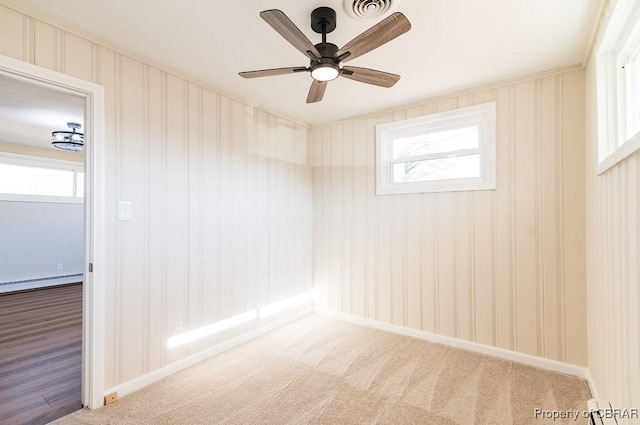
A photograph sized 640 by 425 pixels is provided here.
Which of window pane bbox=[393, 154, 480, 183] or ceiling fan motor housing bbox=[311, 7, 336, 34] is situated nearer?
ceiling fan motor housing bbox=[311, 7, 336, 34]

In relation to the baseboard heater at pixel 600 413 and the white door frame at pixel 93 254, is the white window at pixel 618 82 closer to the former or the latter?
the baseboard heater at pixel 600 413

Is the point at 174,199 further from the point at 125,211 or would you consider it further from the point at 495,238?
the point at 495,238

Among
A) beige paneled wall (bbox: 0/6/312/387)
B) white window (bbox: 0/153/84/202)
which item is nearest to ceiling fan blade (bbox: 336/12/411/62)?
beige paneled wall (bbox: 0/6/312/387)

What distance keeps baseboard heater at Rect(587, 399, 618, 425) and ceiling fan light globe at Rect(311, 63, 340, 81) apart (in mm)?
2359

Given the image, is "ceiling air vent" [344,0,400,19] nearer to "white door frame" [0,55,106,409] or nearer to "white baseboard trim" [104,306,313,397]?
"white door frame" [0,55,106,409]

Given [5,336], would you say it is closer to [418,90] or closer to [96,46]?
[96,46]

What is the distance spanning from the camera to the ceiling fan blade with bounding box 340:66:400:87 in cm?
184

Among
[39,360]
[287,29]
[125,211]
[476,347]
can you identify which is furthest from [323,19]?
[39,360]

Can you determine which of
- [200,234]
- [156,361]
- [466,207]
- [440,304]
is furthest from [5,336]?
[466,207]

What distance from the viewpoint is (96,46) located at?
6.70 ft

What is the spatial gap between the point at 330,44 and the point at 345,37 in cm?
38

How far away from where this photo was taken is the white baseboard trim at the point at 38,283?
498 centimetres

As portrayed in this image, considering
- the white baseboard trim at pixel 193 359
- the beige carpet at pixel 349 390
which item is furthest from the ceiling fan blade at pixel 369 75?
the white baseboard trim at pixel 193 359

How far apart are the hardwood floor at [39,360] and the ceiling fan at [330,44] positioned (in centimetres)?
262
